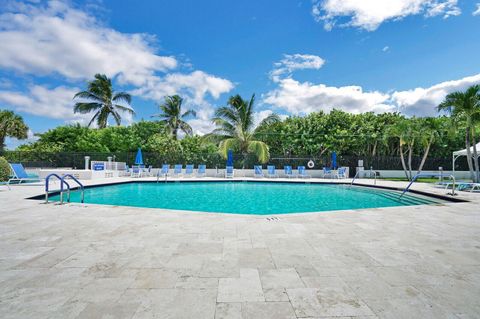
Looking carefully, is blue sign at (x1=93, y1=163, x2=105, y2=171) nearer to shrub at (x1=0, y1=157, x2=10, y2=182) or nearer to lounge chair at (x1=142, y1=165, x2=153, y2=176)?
lounge chair at (x1=142, y1=165, x2=153, y2=176)

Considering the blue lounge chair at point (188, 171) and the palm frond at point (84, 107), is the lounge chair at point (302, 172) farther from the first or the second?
the palm frond at point (84, 107)

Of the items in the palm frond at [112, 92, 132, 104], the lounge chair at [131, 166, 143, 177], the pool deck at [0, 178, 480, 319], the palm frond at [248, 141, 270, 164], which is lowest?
the pool deck at [0, 178, 480, 319]

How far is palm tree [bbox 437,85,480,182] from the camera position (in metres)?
12.3

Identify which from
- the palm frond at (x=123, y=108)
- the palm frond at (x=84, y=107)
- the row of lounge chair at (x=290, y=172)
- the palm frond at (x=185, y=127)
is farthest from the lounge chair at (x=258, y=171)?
the palm frond at (x=84, y=107)

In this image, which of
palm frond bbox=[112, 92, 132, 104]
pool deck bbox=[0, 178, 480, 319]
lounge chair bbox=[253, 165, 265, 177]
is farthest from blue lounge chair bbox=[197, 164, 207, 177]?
palm frond bbox=[112, 92, 132, 104]

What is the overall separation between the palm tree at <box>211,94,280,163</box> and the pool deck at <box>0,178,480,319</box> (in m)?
13.8

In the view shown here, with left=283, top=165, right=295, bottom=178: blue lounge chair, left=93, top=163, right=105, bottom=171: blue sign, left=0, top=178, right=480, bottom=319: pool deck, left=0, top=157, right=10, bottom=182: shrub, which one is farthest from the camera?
left=283, top=165, right=295, bottom=178: blue lounge chair

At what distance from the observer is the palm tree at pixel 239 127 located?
18.3m

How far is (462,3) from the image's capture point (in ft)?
26.0

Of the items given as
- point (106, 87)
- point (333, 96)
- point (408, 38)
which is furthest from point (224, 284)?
point (106, 87)

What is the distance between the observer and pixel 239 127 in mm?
18688

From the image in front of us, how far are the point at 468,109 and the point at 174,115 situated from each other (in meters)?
23.1

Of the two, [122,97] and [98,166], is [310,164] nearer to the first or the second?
[98,166]

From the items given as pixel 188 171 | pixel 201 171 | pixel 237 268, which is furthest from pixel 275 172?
pixel 237 268
